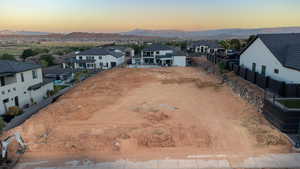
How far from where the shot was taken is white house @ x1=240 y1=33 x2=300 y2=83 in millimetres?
15398

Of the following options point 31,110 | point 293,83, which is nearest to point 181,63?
point 293,83

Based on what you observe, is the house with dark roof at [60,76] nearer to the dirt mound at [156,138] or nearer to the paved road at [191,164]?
the dirt mound at [156,138]

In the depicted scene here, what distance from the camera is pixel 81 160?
26.6 ft

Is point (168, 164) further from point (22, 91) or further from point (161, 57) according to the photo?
point (161, 57)

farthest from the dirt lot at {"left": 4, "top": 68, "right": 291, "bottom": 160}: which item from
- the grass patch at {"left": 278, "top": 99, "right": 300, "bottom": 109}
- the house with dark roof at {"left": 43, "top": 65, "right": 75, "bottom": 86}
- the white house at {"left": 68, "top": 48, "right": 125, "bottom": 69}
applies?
the white house at {"left": 68, "top": 48, "right": 125, "bottom": 69}

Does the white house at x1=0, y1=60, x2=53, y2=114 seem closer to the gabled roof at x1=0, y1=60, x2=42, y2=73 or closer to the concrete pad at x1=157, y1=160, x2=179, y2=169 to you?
the gabled roof at x1=0, y1=60, x2=42, y2=73

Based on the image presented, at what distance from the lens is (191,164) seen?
7.52 metres

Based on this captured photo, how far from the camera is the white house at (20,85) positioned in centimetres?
1683

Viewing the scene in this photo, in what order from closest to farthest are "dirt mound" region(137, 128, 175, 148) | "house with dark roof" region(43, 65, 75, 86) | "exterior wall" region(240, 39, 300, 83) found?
1. "dirt mound" region(137, 128, 175, 148)
2. "exterior wall" region(240, 39, 300, 83)
3. "house with dark roof" region(43, 65, 75, 86)

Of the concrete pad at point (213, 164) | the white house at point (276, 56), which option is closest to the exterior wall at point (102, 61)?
the white house at point (276, 56)

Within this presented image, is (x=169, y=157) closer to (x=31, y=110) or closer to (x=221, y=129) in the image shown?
(x=221, y=129)

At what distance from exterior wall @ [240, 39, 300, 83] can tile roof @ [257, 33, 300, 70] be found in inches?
14.0

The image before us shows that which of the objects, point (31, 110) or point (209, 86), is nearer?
point (31, 110)

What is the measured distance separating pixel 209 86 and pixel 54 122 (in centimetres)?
1538
